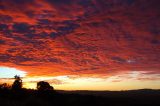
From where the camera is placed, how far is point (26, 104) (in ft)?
140

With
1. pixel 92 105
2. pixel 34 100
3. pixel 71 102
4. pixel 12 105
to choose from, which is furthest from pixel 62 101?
pixel 12 105

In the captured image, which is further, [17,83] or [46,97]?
[17,83]

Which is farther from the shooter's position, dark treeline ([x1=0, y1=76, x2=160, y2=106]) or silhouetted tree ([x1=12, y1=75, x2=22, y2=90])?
silhouetted tree ([x1=12, y1=75, x2=22, y2=90])

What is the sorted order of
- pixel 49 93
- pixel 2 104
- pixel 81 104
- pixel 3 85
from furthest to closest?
pixel 3 85, pixel 49 93, pixel 81 104, pixel 2 104

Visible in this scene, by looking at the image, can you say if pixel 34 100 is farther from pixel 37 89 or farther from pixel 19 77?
pixel 19 77

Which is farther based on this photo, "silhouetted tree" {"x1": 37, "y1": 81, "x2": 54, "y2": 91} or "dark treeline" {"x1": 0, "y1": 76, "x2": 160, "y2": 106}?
"silhouetted tree" {"x1": 37, "y1": 81, "x2": 54, "y2": 91}

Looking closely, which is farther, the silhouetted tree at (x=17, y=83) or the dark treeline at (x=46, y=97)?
the silhouetted tree at (x=17, y=83)

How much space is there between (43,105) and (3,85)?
65.1 meters

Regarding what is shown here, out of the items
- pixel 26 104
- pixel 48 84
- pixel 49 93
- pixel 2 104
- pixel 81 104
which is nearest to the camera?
pixel 2 104

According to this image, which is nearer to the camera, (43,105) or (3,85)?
(43,105)

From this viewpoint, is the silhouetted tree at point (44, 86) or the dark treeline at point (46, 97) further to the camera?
the silhouetted tree at point (44, 86)

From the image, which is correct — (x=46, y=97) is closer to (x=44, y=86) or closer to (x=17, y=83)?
(x=44, y=86)

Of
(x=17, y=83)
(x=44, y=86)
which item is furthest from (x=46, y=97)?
(x=17, y=83)

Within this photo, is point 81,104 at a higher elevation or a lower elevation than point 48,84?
lower
